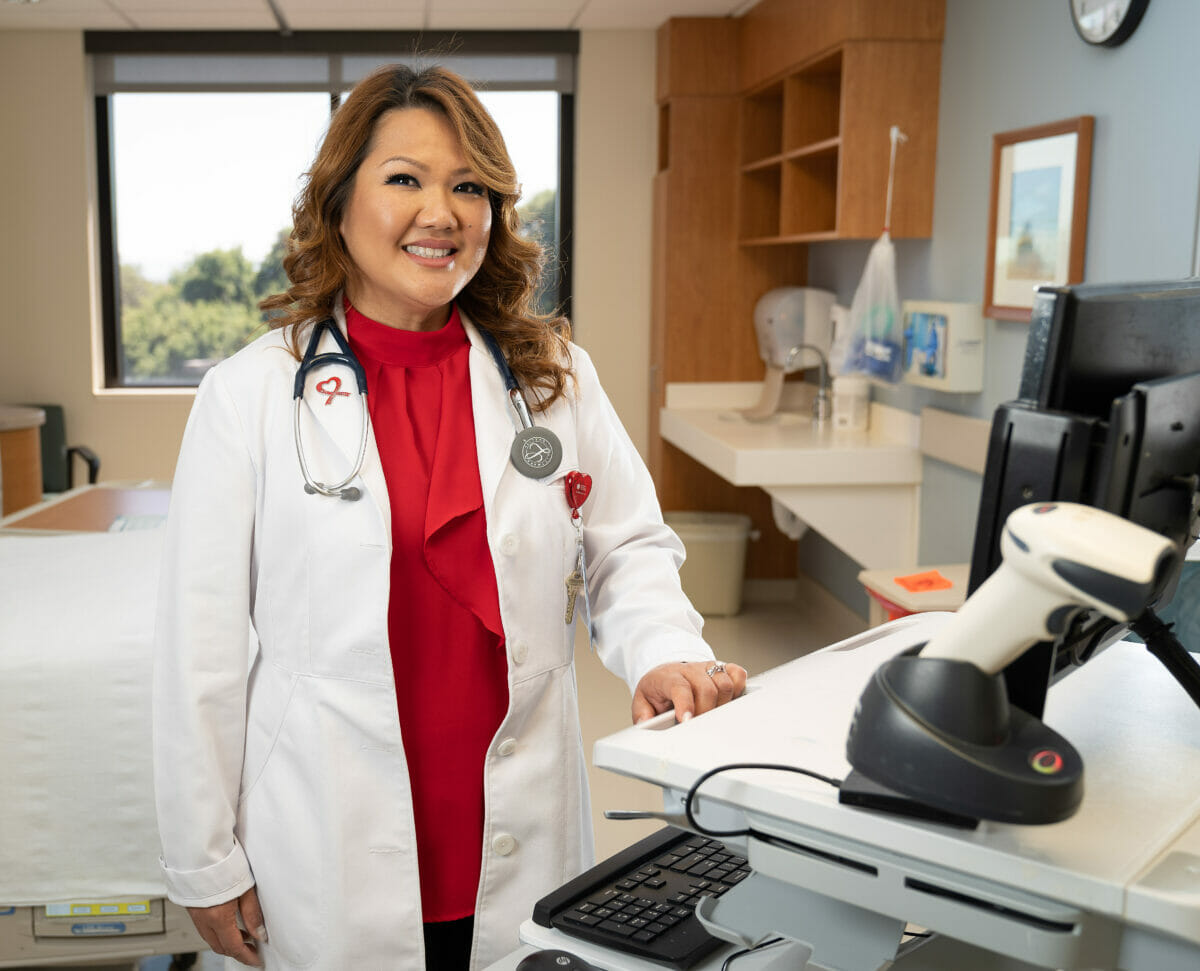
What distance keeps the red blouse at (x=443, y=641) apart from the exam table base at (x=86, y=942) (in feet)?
2.69

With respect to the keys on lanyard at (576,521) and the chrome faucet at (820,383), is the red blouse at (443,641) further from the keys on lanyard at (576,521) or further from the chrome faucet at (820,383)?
the chrome faucet at (820,383)

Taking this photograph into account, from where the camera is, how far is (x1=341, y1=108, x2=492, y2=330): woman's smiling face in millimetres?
1279

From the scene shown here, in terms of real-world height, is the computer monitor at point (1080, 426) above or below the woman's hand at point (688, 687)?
above

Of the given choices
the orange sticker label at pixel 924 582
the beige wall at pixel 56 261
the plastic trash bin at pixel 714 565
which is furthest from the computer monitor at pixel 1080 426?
the beige wall at pixel 56 261

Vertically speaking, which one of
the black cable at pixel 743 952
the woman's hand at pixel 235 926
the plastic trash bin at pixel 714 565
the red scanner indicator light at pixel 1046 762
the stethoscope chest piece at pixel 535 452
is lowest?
the plastic trash bin at pixel 714 565

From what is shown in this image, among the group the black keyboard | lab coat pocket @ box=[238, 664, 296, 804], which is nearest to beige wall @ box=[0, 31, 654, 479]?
lab coat pocket @ box=[238, 664, 296, 804]

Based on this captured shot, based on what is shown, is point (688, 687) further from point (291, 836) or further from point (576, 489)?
point (291, 836)

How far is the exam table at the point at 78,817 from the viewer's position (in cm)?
189

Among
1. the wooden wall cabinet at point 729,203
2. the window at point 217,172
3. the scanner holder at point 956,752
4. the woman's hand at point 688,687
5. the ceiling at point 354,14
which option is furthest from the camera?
the window at point 217,172

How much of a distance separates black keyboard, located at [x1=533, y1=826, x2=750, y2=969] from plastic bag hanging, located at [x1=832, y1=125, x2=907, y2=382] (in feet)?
9.33

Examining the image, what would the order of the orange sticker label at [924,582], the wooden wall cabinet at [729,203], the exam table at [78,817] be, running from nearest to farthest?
the exam table at [78,817] < the orange sticker label at [924,582] < the wooden wall cabinet at [729,203]

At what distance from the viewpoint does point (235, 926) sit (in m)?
1.29

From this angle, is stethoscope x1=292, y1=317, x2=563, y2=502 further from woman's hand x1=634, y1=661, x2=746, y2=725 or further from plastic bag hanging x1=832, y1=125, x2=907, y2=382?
Result: plastic bag hanging x1=832, y1=125, x2=907, y2=382

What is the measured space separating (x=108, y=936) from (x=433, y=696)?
3.34ft
